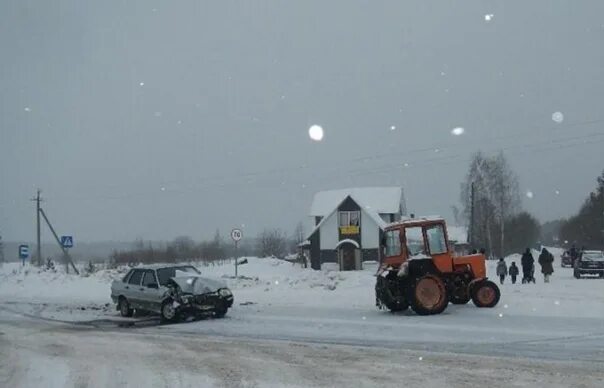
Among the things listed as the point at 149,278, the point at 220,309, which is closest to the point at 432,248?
the point at 220,309

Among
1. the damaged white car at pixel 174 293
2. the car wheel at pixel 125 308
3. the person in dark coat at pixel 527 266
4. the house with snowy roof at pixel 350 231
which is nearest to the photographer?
the damaged white car at pixel 174 293

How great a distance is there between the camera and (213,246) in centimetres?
9681

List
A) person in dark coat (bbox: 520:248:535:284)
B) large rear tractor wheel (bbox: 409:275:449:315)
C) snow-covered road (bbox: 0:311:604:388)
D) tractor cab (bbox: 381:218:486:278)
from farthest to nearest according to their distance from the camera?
person in dark coat (bbox: 520:248:535:284), tractor cab (bbox: 381:218:486:278), large rear tractor wheel (bbox: 409:275:449:315), snow-covered road (bbox: 0:311:604:388)

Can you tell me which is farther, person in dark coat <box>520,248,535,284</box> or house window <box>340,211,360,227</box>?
house window <box>340,211,360,227</box>

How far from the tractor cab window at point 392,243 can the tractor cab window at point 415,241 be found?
0.28 m

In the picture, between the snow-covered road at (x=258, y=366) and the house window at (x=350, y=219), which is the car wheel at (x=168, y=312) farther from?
the house window at (x=350, y=219)

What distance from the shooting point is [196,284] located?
1900 cm

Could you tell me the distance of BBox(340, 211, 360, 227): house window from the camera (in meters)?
58.7

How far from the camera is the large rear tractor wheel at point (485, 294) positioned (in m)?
18.0

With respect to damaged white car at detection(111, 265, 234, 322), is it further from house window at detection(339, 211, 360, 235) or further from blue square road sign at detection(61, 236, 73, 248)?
house window at detection(339, 211, 360, 235)

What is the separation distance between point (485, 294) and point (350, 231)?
4048 centimetres

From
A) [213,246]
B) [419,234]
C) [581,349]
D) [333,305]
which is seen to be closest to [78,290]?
[333,305]

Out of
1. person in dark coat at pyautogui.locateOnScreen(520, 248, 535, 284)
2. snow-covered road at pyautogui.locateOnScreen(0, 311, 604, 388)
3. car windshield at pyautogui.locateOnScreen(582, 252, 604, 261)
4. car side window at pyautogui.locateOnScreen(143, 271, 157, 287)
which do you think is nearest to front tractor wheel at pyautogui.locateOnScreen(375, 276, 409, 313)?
snow-covered road at pyautogui.locateOnScreen(0, 311, 604, 388)

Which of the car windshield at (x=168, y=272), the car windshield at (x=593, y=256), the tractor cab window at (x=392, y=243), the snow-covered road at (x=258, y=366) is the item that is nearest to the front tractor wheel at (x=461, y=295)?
the tractor cab window at (x=392, y=243)
